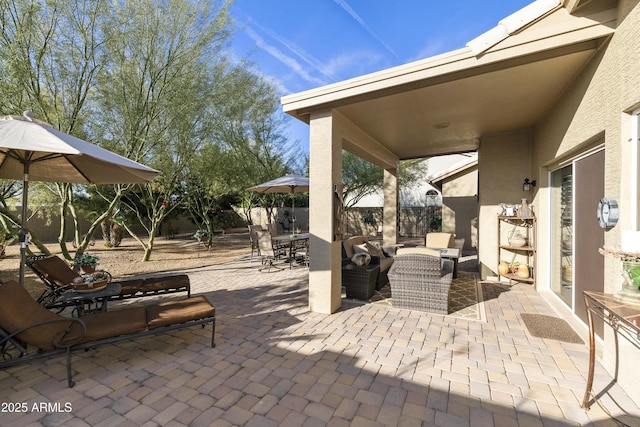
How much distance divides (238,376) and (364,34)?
10.2 metres

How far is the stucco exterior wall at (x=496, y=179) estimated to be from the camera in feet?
21.1

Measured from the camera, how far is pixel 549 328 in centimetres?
397

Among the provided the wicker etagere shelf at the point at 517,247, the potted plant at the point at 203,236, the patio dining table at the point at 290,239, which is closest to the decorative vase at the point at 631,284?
the wicker etagere shelf at the point at 517,247

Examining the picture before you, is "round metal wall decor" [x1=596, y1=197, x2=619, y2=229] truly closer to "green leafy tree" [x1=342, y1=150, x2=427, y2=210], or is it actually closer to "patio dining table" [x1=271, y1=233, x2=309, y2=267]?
"patio dining table" [x1=271, y1=233, x2=309, y2=267]

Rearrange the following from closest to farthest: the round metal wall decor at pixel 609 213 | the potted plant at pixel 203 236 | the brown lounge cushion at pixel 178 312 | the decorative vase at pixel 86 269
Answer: the round metal wall decor at pixel 609 213 < the brown lounge cushion at pixel 178 312 < the decorative vase at pixel 86 269 < the potted plant at pixel 203 236

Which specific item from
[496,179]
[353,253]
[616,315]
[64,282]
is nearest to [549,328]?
[616,315]

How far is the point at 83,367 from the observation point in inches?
119

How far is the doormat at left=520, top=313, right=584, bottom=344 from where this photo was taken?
3.68m

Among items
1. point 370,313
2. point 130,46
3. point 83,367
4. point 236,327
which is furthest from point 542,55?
point 130,46

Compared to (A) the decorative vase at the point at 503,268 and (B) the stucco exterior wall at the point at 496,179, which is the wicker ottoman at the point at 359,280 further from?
(B) the stucco exterior wall at the point at 496,179

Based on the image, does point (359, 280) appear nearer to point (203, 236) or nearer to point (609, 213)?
point (609, 213)

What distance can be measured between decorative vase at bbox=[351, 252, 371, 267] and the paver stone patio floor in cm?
123

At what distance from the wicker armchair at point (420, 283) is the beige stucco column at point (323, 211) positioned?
107 centimetres

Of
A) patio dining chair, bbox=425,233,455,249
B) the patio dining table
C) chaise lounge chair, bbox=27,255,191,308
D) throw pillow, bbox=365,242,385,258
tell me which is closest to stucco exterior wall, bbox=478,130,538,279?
patio dining chair, bbox=425,233,455,249
